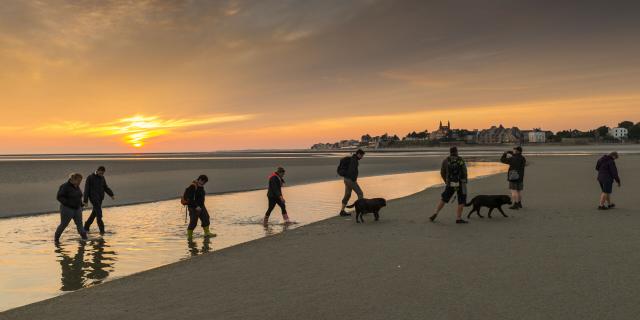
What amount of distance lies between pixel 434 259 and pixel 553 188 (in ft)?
56.5

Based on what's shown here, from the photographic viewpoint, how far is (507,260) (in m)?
8.70

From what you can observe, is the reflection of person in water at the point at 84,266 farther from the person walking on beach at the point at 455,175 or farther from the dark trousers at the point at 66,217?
the person walking on beach at the point at 455,175

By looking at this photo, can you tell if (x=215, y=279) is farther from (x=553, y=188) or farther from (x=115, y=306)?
(x=553, y=188)

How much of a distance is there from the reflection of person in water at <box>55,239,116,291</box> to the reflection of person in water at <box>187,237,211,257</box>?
176 centimetres

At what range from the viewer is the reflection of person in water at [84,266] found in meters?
8.43

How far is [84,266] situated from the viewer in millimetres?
9625

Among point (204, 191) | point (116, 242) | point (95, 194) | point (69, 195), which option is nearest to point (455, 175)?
point (204, 191)

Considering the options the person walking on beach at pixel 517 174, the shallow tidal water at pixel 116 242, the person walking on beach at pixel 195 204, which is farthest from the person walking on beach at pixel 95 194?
the person walking on beach at pixel 517 174

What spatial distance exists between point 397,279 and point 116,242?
27.4ft

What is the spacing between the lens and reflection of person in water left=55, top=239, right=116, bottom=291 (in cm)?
843

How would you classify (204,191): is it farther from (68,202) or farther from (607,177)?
(607,177)

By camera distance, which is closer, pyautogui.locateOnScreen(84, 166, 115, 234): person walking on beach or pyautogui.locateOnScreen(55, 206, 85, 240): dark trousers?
pyautogui.locateOnScreen(55, 206, 85, 240): dark trousers

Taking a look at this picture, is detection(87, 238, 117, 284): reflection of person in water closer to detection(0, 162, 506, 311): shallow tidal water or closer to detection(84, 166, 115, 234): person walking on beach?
detection(0, 162, 506, 311): shallow tidal water

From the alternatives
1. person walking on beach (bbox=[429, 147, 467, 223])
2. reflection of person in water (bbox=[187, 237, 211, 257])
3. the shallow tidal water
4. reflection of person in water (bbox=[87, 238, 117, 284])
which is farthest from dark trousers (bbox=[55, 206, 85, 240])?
A: person walking on beach (bbox=[429, 147, 467, 223])
